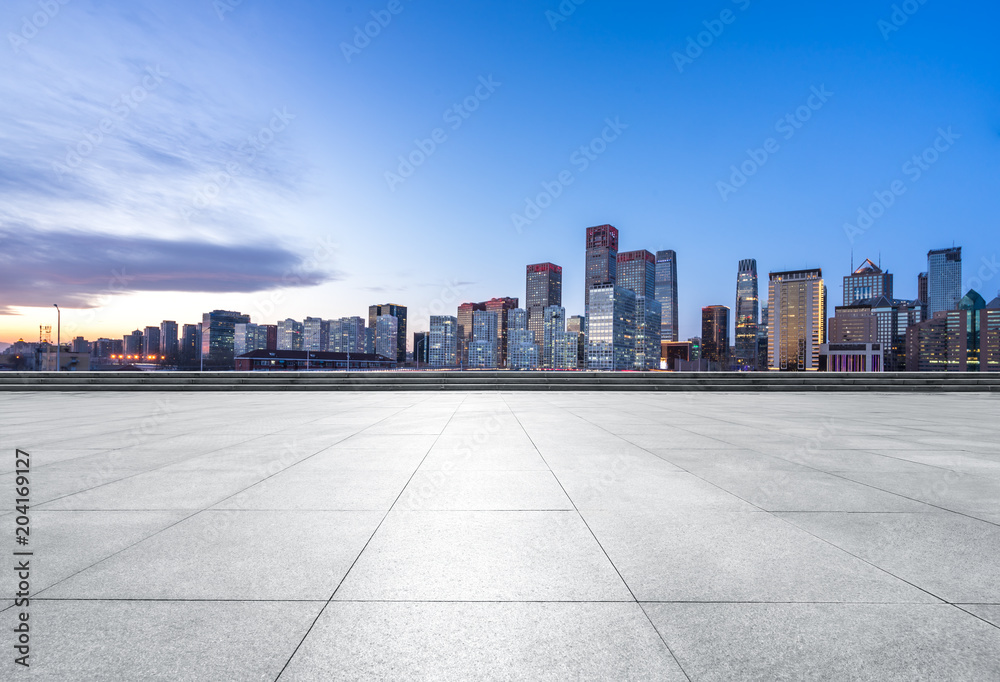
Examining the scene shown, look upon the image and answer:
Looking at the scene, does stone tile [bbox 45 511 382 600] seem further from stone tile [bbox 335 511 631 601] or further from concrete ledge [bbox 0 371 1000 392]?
concrete ledge [bbox 0 371 1000 392]

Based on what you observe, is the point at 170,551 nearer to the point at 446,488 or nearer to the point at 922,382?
the point at 446,488

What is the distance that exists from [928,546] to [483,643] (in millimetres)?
4183

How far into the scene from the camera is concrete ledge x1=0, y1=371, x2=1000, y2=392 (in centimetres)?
2562

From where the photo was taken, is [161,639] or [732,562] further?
[732,562]

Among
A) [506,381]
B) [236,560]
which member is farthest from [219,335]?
[236,560]

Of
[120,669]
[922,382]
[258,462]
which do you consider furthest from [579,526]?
[922,382]

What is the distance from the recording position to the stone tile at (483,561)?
3492mm

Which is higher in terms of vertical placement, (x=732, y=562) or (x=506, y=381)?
(x=732, y=562)

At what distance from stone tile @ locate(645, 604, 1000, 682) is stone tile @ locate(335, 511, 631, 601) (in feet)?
1.94

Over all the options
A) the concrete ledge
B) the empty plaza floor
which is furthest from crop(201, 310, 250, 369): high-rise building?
the empty plaza floor

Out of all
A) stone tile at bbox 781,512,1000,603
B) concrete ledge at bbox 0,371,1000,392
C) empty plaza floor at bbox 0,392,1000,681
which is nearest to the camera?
empty plaza floor at bbox 0,392,1000,681

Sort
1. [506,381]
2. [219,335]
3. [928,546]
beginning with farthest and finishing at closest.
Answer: [219,335] → [506,381] → [928,546]

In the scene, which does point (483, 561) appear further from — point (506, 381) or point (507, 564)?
point (506, 381)

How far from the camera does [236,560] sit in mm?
3979
